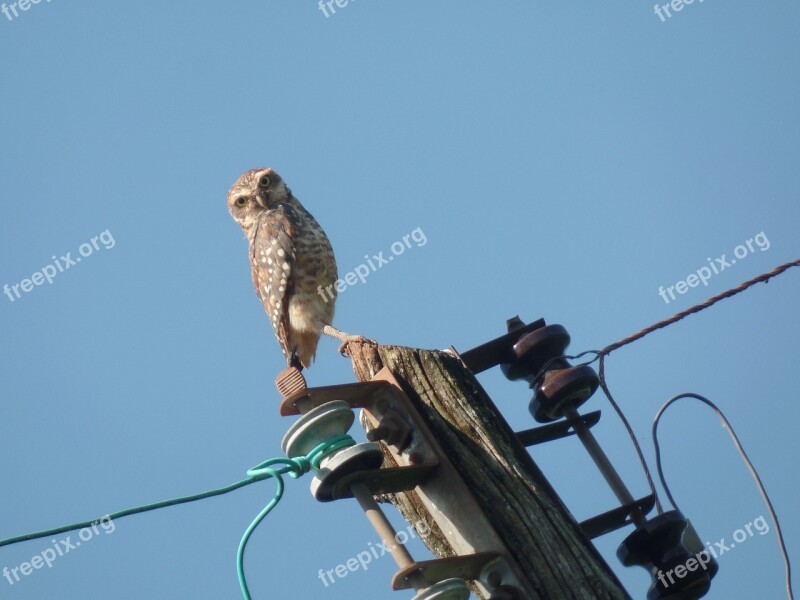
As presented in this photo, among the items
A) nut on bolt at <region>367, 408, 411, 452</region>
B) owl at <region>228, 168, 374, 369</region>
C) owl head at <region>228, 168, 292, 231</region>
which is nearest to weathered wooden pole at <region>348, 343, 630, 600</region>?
nut on bolt at <region>367, 408, 411, 452</region>

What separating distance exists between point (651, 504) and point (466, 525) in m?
0.82

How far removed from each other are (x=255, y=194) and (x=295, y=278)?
4.45 ft

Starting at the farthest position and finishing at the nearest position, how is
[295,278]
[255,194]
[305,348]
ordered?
[255,194], [305,348], [295,278]

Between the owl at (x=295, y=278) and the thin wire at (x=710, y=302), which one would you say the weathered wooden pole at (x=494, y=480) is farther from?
the owl at (x=295, y=278)

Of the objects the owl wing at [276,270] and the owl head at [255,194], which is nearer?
the owl wing at [276,270]

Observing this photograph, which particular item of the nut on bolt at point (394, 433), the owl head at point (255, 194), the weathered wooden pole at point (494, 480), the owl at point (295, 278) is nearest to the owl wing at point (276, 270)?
the owl at point (295, 278)

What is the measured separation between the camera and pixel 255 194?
715 centimetres

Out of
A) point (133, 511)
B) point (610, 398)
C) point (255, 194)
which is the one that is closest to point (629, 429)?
point (610, 398)

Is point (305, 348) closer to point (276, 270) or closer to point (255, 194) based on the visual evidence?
point (276, 270)

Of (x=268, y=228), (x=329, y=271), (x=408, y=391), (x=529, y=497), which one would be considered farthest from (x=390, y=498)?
(x=268, y=228)

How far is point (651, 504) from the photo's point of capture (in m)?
3.17

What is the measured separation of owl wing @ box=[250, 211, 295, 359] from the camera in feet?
20.0

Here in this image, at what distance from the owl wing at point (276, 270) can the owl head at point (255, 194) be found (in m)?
0.62

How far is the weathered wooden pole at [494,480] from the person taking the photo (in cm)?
258
